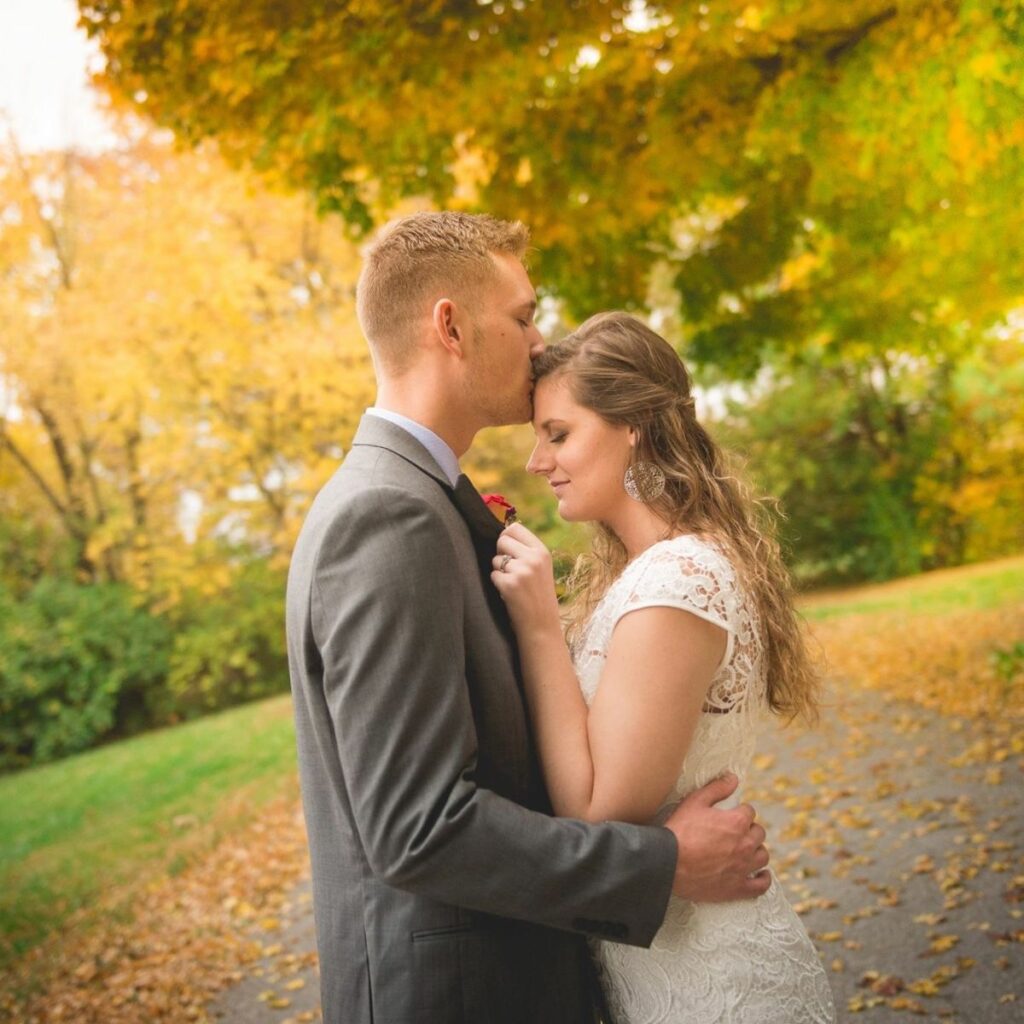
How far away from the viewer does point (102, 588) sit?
669 inches

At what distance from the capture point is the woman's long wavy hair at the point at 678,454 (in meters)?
2.41

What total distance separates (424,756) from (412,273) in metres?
1.01

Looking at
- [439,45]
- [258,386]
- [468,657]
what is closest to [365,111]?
[439,45]

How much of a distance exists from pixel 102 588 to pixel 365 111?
538 inches

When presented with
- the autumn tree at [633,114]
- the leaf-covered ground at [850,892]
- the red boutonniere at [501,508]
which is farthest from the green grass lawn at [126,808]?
the red boutonniere at [501,508]

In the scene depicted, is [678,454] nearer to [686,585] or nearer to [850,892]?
[686,585]

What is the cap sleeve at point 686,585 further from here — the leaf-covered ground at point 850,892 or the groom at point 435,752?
the leaf-covered ground at point 850,892

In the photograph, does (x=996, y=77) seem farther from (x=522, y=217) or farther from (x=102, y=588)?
(x=102, y=588)

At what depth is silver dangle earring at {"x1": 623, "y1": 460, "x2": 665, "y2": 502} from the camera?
2439mm

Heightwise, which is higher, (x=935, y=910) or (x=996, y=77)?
(x=996, y=77)

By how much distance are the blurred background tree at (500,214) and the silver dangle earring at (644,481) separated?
0.95 meters

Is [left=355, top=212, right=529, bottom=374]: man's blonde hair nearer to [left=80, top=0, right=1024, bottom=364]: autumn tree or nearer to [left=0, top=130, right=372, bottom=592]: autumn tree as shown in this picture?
[left=80, top=0, right=1024, bottom=364]: autumn tree

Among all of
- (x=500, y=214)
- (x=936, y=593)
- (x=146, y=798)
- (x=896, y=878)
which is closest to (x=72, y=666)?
(x=146, y=798)

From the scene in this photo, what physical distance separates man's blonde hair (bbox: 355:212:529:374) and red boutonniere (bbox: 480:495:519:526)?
0.40m
